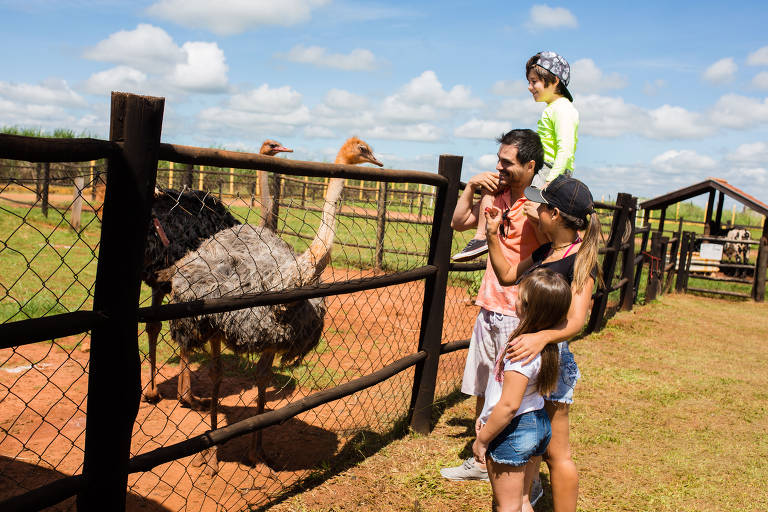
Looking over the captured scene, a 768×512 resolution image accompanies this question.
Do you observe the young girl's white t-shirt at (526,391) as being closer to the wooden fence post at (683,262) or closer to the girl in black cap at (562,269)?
the girl in black cap at (562,269)

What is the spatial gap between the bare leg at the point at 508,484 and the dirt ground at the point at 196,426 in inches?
54.8

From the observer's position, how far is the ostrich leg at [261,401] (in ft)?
12.4

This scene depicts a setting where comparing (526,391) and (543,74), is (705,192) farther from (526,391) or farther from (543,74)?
(526,391)

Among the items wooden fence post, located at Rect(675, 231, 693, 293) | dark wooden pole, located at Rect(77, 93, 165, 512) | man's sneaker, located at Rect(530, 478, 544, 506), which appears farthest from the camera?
wooden fence post, located at Rect(675, 231, 693, 293)

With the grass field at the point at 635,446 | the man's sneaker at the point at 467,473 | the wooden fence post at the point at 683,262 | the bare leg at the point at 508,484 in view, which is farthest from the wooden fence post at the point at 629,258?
the bare leg at the point at 508,484

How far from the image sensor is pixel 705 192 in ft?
51.0

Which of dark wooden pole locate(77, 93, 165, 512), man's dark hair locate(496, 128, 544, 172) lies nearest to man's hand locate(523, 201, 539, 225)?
man's dark hair locate(496, 128, 544, 172)

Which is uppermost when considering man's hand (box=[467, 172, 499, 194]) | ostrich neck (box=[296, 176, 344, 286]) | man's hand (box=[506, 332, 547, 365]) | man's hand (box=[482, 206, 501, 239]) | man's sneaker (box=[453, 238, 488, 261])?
man's hand (box=[467, 172, 499, 194])

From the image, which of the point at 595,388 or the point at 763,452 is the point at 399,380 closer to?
the point at 595,388

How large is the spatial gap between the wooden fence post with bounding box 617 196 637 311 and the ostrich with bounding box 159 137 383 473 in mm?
5557

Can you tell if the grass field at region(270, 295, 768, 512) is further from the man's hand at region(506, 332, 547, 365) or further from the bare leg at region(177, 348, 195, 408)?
the man's hand at region(506, 332, 547, 365)

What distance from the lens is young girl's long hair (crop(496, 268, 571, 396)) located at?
2.40 metres

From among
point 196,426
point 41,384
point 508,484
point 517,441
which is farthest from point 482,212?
point 41,384

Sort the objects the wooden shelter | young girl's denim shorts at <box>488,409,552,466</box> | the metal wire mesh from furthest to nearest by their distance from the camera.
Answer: the wooden shelter
the metal wire mesh
young girl's denim shorts at <box>488,409,552,466</box>
